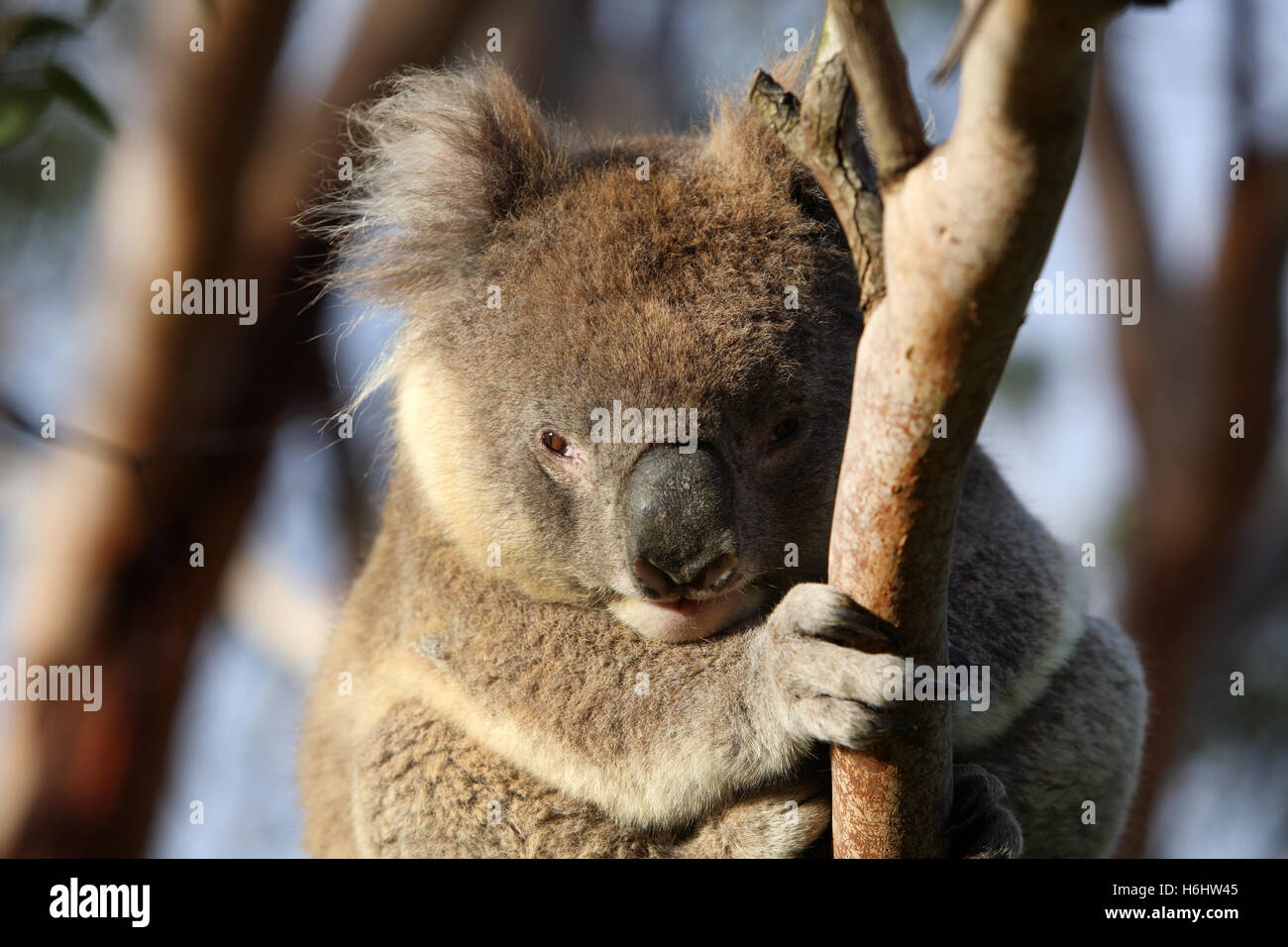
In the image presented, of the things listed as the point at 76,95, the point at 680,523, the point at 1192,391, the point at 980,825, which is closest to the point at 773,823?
the point at 980,825

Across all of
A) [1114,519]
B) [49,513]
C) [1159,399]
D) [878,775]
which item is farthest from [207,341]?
[1114,519]

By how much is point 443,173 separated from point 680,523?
4.60 feet

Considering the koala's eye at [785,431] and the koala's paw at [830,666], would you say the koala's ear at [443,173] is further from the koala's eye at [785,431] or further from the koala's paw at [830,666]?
the koala's paw at [830,666]

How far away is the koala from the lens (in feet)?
9.66

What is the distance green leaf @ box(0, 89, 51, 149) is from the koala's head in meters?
1.12

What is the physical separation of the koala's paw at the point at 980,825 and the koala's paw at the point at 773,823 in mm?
333

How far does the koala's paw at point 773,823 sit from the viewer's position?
302 centimetres

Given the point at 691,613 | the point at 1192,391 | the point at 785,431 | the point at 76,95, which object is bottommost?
the point at 691,613

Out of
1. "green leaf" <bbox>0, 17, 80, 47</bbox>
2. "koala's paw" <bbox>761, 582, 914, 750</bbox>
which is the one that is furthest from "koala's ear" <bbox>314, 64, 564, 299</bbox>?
"koala's paw" <bbox>761, 582, 914, 750</bbox>

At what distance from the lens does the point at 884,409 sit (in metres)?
2.20

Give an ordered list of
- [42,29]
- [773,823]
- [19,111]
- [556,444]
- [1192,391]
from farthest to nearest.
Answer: [1192,391], [556,444], [773,823], [42,29], [19,111]

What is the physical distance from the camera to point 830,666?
2510mm

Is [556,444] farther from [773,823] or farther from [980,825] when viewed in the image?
[980,825]

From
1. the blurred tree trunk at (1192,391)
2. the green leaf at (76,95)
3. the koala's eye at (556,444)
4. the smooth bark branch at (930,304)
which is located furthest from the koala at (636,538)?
the blurred tree trunk at (1192,391)
